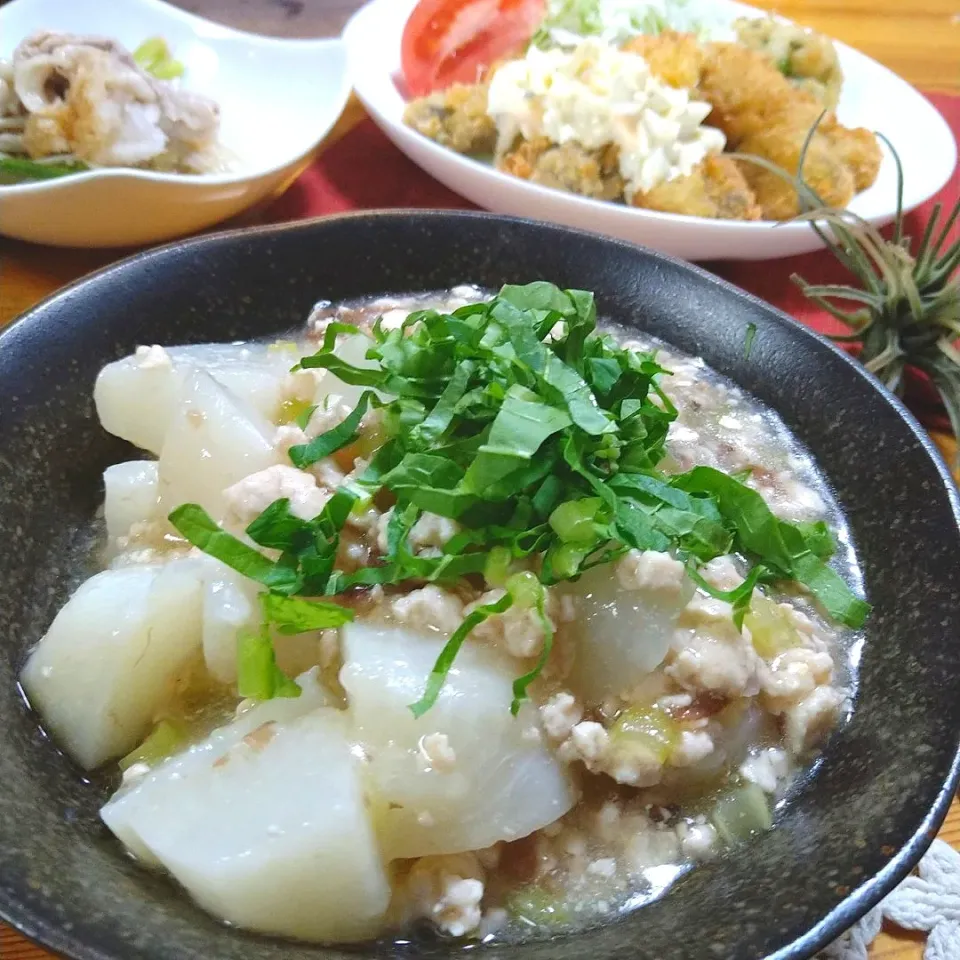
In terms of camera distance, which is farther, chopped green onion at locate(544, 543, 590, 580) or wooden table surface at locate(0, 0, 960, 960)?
wooden table surface at locate(0, 0, 960, 960)

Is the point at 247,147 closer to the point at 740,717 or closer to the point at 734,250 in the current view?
the point at 734,250

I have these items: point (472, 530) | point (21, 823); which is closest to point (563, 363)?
point (472, 530)

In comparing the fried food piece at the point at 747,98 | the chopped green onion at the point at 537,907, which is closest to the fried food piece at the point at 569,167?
the fried food piece at the point at 747,98

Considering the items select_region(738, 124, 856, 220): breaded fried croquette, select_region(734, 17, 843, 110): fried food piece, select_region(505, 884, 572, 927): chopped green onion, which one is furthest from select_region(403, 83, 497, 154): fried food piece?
select_region(505, 884, 572, 927): chopped green onion

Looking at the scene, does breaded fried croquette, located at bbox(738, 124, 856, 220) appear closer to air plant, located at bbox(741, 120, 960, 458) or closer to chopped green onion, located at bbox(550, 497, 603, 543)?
air plant, located at bbox(741, 120, 960, 458)

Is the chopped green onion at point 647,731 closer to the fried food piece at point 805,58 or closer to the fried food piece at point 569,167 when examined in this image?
the fried food piece at point 569,167

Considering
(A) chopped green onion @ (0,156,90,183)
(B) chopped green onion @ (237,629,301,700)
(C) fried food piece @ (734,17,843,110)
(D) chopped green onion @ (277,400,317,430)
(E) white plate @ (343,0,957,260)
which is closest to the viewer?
(B) chopped green onion @ (237,629,301,700)

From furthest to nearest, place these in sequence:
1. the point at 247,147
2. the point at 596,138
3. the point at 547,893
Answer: the point at 247,147
the point at 596,138
the point at 547,893
